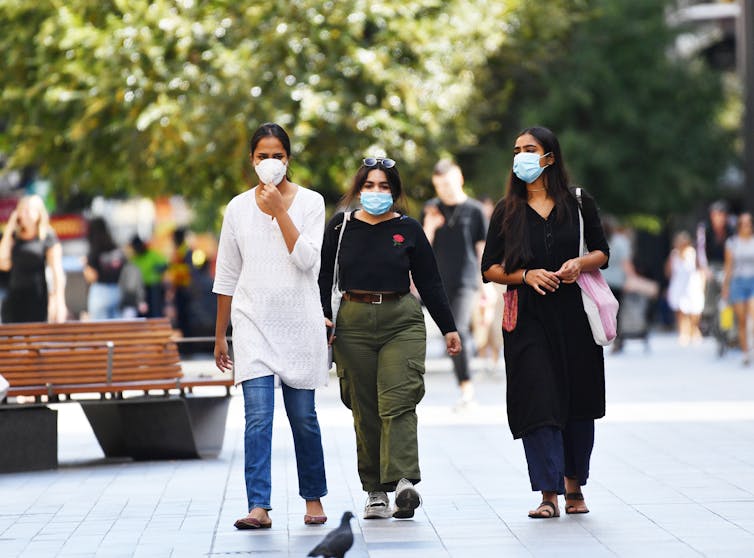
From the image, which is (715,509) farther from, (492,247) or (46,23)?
(46,23)

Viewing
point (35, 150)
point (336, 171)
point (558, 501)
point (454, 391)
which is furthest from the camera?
point (35, 150)

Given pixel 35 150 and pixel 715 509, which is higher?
pixel 35 150

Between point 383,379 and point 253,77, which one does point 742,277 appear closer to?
point 253,77

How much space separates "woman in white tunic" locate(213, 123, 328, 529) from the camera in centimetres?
841

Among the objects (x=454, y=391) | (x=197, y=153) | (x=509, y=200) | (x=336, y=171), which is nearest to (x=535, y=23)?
(x=336, y=171)

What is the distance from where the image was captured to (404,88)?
21.2m

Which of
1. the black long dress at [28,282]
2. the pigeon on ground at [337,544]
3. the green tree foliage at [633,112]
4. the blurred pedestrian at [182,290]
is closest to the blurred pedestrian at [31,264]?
the black long dress at [28,282]

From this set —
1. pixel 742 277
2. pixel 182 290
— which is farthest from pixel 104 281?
pixel 742 277

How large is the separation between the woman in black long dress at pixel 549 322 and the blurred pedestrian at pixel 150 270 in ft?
58.0

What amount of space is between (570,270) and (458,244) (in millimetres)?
6065

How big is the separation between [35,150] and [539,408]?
56.6 feet

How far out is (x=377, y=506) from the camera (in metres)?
8.84

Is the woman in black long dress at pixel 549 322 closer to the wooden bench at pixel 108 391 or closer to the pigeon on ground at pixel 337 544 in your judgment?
the pigeon on ground at pixel 337 544

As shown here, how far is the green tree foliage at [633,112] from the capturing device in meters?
39.2
